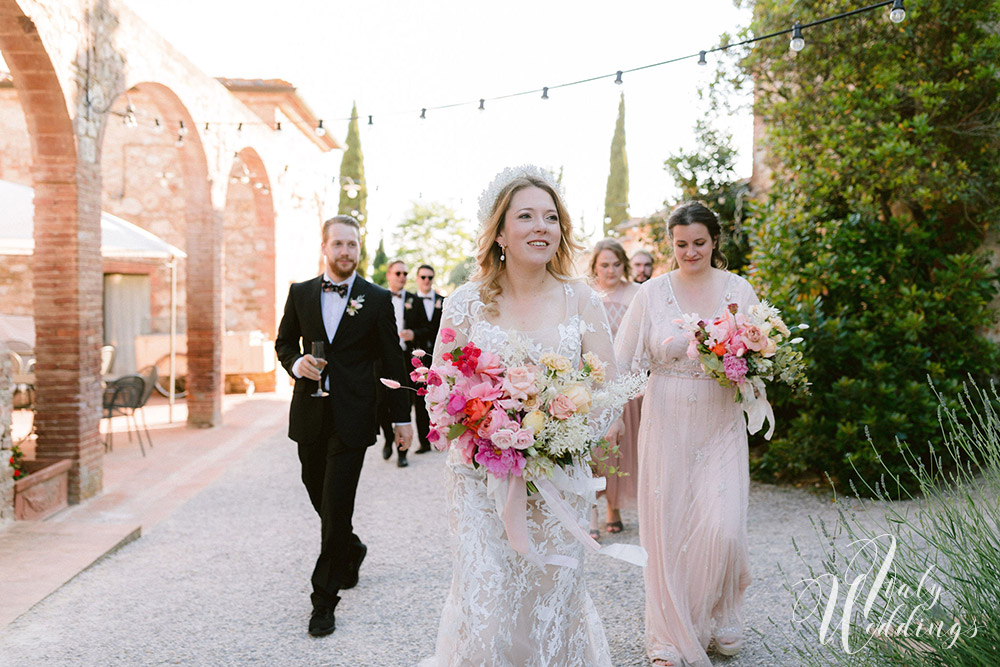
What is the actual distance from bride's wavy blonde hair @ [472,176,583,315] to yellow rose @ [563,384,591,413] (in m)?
0.63

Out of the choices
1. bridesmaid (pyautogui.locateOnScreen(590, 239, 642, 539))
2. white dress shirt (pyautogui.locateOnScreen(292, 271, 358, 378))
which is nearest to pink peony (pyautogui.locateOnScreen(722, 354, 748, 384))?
bridesmaid (pyautogui.locateOnScreen(590, 239, 642, 539))

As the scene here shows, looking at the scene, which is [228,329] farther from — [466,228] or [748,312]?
[466,228]

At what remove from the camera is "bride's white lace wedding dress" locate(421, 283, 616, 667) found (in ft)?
9.05

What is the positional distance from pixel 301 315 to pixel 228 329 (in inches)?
584

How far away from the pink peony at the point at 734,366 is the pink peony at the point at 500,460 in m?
1.69

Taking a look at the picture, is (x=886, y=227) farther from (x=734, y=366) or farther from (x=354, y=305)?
(x=354, y=305)

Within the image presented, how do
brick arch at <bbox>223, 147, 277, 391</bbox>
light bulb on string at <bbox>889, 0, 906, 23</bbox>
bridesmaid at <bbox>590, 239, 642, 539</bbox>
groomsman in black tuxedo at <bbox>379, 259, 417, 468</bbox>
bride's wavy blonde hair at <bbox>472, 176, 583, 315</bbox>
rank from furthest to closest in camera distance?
1. brick arch at <bbox>223, 147, 277, 391</bbox>
2. groomsman in black tuxedo at <bbox>379, 259, 417, 468</bbox>
3. bridesmaid at <bbox>590, 239, 642, 539</bbox>
4. light bulb on string at <bbox>889, 0, 906, 23</bbox>
5. bride's wavy blonde hair at <bbox>472, 176, 583, 315</bbox>

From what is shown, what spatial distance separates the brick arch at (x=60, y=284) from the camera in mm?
7277

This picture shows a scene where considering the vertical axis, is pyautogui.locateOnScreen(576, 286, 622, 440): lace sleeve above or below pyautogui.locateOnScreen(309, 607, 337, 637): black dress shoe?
above

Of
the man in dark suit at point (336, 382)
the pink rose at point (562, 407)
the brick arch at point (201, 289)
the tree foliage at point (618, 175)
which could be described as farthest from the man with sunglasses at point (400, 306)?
the tree foliage at point (618, 175)

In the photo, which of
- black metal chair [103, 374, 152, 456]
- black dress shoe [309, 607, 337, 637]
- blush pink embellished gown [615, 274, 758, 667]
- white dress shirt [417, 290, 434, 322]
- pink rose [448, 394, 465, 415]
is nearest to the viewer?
pink rose [448, 394, 465, 415]

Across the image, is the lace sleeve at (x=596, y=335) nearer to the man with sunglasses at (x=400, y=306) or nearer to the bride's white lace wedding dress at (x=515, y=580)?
the bride's white lace wedding dress at (x=515, y=580)

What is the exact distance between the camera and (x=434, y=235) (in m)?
48.9

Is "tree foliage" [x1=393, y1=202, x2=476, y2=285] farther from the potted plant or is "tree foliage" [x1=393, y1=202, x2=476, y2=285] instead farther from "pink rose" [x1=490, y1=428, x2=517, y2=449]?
"pink rose" [x1=490, y1=428, x2=517, y2=449]
